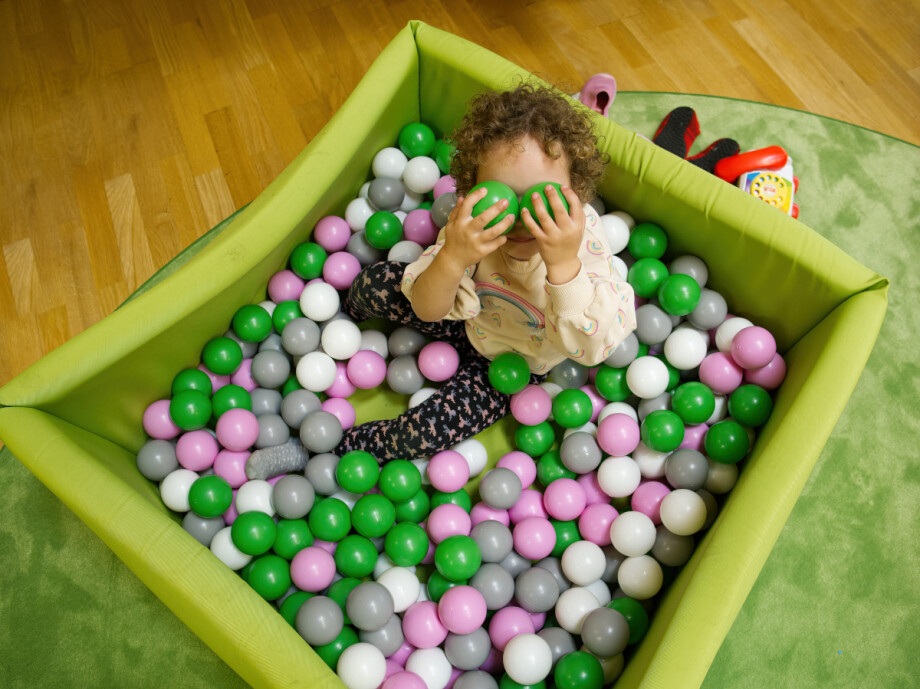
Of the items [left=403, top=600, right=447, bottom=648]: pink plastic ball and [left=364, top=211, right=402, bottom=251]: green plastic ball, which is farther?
[left=364, top=211, right=402, bottom=251]: green plastic ball

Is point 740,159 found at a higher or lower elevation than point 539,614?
higher

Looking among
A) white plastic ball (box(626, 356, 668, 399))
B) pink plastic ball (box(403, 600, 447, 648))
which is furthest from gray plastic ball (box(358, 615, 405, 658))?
white plastic ball (box(626, 356, 668, 399))

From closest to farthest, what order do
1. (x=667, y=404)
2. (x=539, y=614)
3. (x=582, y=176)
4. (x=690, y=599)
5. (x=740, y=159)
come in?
(x=690, y=599) → (x=582, y=176) → (x=539, y=614) → (x=667, y=404) → (x=740, y=159)

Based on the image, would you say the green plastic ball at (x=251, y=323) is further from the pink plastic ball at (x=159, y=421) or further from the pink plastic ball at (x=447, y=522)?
the pink plastic ball at (x=447, y=522)

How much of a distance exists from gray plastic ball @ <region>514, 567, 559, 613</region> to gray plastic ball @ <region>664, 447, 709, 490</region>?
277 mm

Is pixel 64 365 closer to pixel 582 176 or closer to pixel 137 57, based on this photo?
pixel 582 176

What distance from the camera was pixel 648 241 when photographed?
57.3 inches

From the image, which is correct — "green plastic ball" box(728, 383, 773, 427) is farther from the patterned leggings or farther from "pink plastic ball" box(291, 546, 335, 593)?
"pink plastic ball" box(291, 546, 335, 593)

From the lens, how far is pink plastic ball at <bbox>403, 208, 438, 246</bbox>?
→ 1.54m

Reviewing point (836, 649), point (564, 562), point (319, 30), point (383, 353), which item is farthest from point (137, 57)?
point (836, 649)

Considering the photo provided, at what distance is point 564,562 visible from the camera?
1.28 m

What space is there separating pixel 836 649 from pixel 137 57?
2.26 metres

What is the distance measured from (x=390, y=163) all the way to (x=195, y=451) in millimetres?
738

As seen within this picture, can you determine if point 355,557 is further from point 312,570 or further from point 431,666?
point 431,666
